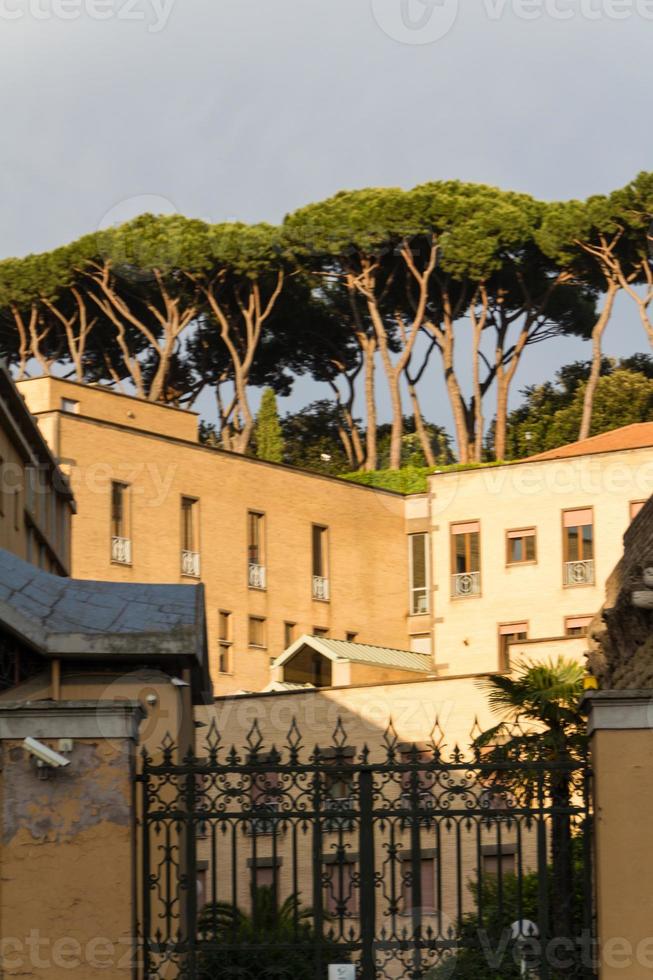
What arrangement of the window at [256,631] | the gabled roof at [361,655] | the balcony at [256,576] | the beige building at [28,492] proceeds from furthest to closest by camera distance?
the balcony at [256,576]
the window at [256,631]
the gabled roof at [361,655]
the beige building at [28,492]

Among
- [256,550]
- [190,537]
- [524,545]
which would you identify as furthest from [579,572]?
[190,537]

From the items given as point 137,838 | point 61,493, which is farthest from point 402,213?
point 137,838

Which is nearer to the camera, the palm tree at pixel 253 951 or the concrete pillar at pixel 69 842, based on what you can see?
the concrete pillar at pixel 69 842

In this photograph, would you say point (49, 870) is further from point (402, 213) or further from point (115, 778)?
point (402, 213)

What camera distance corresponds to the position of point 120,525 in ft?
172

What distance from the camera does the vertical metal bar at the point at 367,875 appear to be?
1180 cm

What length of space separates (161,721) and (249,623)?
39.4 m

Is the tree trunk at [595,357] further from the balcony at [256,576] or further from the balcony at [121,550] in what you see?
the balcony at [121,550]

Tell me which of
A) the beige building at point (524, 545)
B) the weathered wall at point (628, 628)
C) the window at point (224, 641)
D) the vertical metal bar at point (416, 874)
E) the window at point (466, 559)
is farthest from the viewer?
the window at point (224, 641)

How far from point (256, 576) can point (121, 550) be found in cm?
514

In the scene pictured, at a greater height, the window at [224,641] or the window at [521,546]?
the window at [521,546]

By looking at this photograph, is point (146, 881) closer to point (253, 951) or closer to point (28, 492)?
point (253, 951)

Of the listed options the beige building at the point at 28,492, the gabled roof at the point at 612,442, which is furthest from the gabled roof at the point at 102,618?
the gabled roof at the point at 612,442

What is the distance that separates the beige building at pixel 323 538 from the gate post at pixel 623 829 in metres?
36.5
